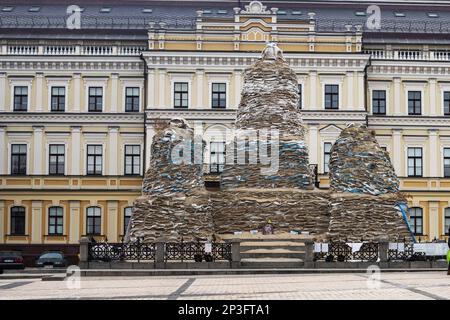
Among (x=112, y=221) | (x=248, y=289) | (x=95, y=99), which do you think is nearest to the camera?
(x=248, y=289)

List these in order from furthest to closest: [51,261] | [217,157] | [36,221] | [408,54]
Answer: [408,54] → [217,157] → [36,221] → [51,261]

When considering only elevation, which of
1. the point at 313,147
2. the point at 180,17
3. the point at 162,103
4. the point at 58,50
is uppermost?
the point at 180,17

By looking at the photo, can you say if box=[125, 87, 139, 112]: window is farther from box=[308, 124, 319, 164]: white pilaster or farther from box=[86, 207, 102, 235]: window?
box=[308, 124, 319, 164]: white pilaster

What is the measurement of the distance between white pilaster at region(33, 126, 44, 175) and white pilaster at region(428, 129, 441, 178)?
1082 inches

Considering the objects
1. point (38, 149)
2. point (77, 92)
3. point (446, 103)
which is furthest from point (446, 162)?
point (38, 149)

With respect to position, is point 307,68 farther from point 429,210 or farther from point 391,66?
point 429,210

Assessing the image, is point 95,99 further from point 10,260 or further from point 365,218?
point 365,218

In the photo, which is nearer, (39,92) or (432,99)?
(39,92)


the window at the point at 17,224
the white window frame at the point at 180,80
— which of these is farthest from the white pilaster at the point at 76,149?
the white window frame at the point at 180,80

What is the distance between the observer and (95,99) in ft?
204

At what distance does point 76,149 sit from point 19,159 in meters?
4.03

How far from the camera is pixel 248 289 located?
71.4 ft

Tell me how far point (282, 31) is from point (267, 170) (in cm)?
2334

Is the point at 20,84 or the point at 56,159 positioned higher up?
the point at 20,84
